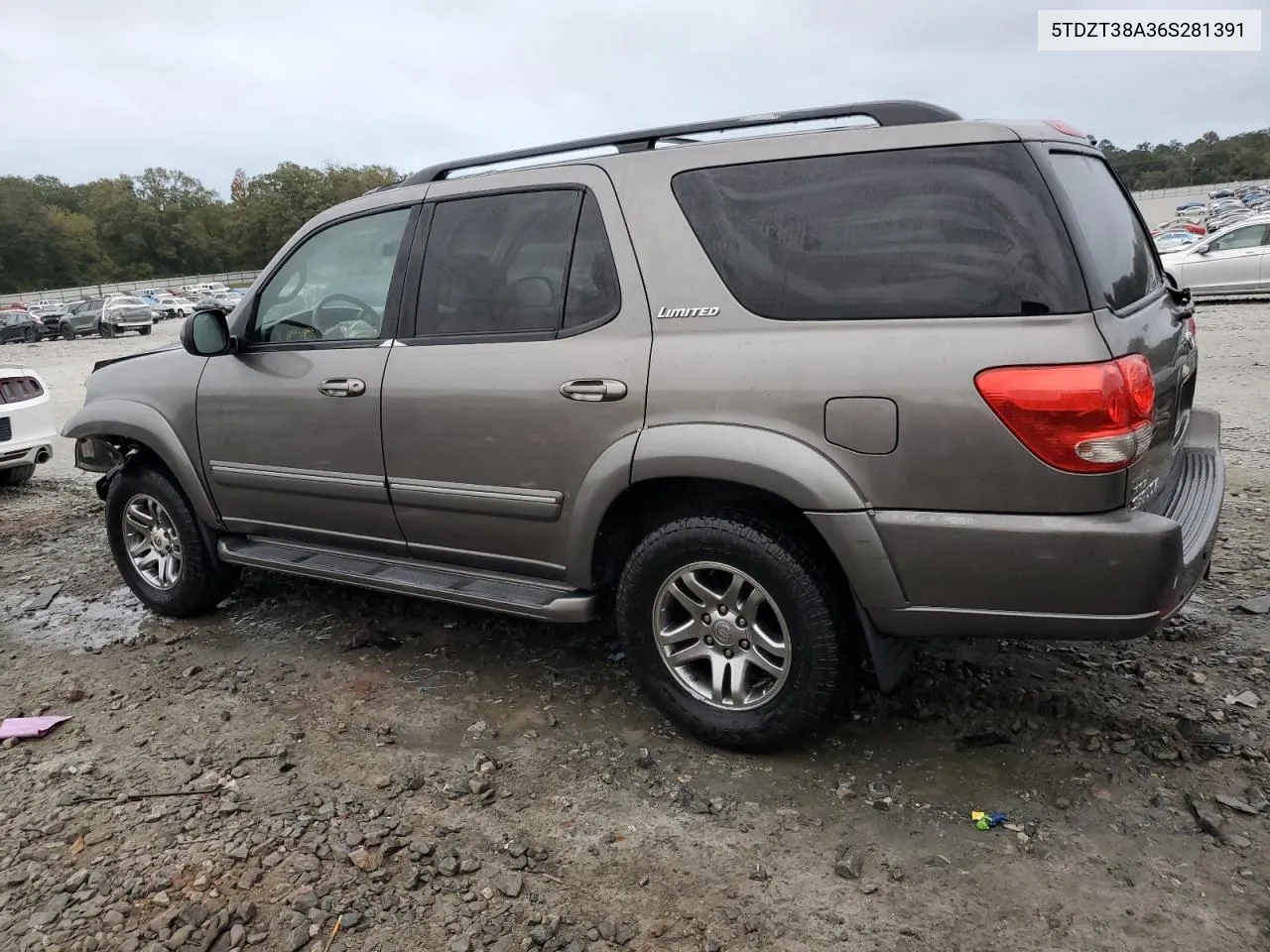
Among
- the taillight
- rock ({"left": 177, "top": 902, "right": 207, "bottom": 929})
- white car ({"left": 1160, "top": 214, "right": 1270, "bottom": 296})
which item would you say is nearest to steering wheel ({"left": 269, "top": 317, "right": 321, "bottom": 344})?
rock ({"left": 177, "top": 902, "right": 207, "bottom": 929})

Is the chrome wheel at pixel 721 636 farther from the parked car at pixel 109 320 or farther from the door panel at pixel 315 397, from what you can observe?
the parked car at pixel 109 320

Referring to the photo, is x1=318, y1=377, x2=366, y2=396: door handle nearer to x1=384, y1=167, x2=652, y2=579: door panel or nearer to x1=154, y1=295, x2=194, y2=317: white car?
x1=384, y1=167, x2=652, y2=579: door panel

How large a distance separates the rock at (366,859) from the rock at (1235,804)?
2.42m

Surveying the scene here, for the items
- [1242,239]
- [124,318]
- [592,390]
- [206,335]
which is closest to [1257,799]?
[592,390]

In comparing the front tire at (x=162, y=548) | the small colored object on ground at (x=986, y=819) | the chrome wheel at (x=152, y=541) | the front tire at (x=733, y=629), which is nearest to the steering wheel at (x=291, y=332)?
the front tire at (x=162, y=548)

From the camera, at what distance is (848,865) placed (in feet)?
8.25

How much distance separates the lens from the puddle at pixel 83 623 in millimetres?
4465

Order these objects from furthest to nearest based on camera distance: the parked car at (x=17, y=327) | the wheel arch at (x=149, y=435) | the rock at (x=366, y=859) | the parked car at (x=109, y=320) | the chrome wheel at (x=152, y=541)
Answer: the parked car at (x=109, y=320) → the parked car at (x=17, y=327) → the chrome wheel at (x=152, y=541) → the wheel arch at (x=149, y=435) → the rock at (x=366, y=859)

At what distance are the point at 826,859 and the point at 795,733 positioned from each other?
471 millimetres

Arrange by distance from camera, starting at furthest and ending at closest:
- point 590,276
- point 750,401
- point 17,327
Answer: point 17,327, point 590,276, point 750,401

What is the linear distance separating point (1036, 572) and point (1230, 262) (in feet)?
57.0

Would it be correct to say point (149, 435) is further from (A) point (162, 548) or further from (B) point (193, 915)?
(B) point (193, 915)

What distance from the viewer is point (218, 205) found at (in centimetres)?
11075

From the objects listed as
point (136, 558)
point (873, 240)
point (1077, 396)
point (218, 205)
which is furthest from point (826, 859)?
point (218, 205)
